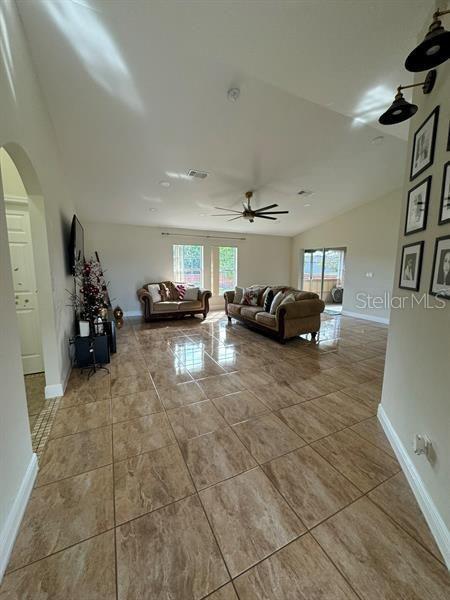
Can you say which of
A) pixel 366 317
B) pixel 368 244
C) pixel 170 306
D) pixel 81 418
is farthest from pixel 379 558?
pixel 368 244

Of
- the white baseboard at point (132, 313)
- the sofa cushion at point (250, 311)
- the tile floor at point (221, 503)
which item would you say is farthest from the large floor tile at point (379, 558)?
the white baseboard at point (132, 313)

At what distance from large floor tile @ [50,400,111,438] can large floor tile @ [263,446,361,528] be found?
4.81 feet

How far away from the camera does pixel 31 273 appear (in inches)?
108

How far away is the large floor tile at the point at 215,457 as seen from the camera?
152cm

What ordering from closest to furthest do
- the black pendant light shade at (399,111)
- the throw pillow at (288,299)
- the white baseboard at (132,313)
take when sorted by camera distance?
the black pendant light shade at (399,111)
the throw pillow at (288,299)
the white baseboard at (132,313)

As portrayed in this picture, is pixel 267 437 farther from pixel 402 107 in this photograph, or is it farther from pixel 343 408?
pixel 402 107

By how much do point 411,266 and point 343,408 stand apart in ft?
4.65

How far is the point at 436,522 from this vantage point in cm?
116

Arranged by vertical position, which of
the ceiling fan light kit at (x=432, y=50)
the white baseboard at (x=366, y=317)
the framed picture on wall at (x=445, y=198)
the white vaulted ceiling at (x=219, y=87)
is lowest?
the white baseboard at (x=366, y=317)

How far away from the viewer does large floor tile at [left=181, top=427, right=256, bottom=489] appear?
1518mm

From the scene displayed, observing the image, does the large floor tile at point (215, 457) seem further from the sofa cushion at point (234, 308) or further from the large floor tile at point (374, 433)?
the sofa cushion at point (234, 308)

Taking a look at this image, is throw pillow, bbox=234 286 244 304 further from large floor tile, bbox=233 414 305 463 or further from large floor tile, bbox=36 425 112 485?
large floor tile, bbox=36 425 112 485

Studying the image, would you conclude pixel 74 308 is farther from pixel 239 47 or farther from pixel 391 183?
pixel 391 183

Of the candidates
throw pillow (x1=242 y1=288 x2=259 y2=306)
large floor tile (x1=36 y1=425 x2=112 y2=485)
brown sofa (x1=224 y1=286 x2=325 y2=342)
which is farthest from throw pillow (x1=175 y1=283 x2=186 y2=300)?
large floor tile (x1=36 y1=425 x2=112 y2=485)
